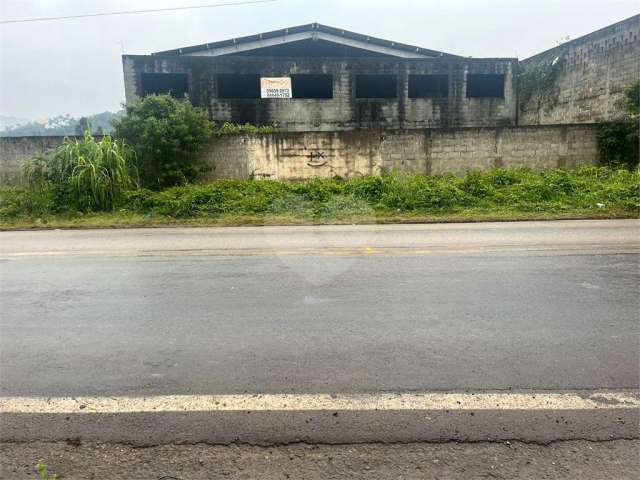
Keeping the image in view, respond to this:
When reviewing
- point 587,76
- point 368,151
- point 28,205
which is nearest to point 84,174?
point 28,205

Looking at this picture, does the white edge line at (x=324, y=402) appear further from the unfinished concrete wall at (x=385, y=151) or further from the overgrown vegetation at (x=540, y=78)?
the overgrown vegetation at (x=540, y=78)

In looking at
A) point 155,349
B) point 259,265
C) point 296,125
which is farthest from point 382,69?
point 155,349

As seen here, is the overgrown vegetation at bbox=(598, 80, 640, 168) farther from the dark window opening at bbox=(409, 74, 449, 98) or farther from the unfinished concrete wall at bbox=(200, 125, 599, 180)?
the dark window opening at bbox=(409, 74, 449, 98)

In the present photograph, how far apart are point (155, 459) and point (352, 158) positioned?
53.4 ft

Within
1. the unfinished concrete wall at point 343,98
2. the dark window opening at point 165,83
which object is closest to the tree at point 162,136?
the unfinished concrete wall at point 343,98

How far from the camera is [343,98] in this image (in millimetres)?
25391

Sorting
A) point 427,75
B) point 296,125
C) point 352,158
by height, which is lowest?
point 352,158

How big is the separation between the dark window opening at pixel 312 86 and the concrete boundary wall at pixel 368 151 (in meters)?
8.40

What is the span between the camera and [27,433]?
2.86m

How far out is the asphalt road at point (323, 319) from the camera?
11.4ft

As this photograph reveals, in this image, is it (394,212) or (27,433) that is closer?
(27,433)

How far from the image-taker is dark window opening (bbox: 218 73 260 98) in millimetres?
24938

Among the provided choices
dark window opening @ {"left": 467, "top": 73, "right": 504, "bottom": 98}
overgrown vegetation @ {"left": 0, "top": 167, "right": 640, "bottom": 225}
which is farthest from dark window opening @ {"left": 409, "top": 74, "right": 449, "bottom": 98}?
overgrown vegetation @ {"left": 0, "top": 167, "right": 640, "bottom": 225}

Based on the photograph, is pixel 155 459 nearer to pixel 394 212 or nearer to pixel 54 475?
pixel 54 475
